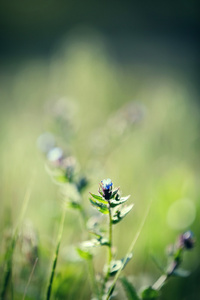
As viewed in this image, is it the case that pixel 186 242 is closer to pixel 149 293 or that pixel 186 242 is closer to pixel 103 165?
pixel 149 293

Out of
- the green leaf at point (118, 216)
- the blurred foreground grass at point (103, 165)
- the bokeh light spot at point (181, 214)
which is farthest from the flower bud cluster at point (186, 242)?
the bokeh light spot at point (181, 214)

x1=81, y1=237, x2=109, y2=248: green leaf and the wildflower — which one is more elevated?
the wildflower

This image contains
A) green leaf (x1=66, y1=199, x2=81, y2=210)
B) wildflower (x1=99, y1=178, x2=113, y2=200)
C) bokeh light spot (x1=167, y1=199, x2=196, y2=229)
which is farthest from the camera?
bokeh light spot (x1=167, y1=199, x2=196, y2=229)

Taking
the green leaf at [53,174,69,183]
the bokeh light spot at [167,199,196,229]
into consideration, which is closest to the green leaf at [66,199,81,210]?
the green leaf at [53,174,69,183]

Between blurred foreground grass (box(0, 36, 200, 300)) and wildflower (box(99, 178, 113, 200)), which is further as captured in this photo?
blurred foreground grass (box(0, 36, 200, 300))

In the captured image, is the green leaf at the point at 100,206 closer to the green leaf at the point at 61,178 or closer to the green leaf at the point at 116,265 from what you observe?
the green leaf at the point at 116,265

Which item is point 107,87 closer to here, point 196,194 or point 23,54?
point 196,194

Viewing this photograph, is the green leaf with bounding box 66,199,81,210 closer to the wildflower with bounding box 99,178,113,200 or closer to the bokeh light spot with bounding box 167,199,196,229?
the wildflower with bounding box 99,178,113,200

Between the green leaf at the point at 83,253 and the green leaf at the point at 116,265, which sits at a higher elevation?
the green leaf at the point at 83,253
